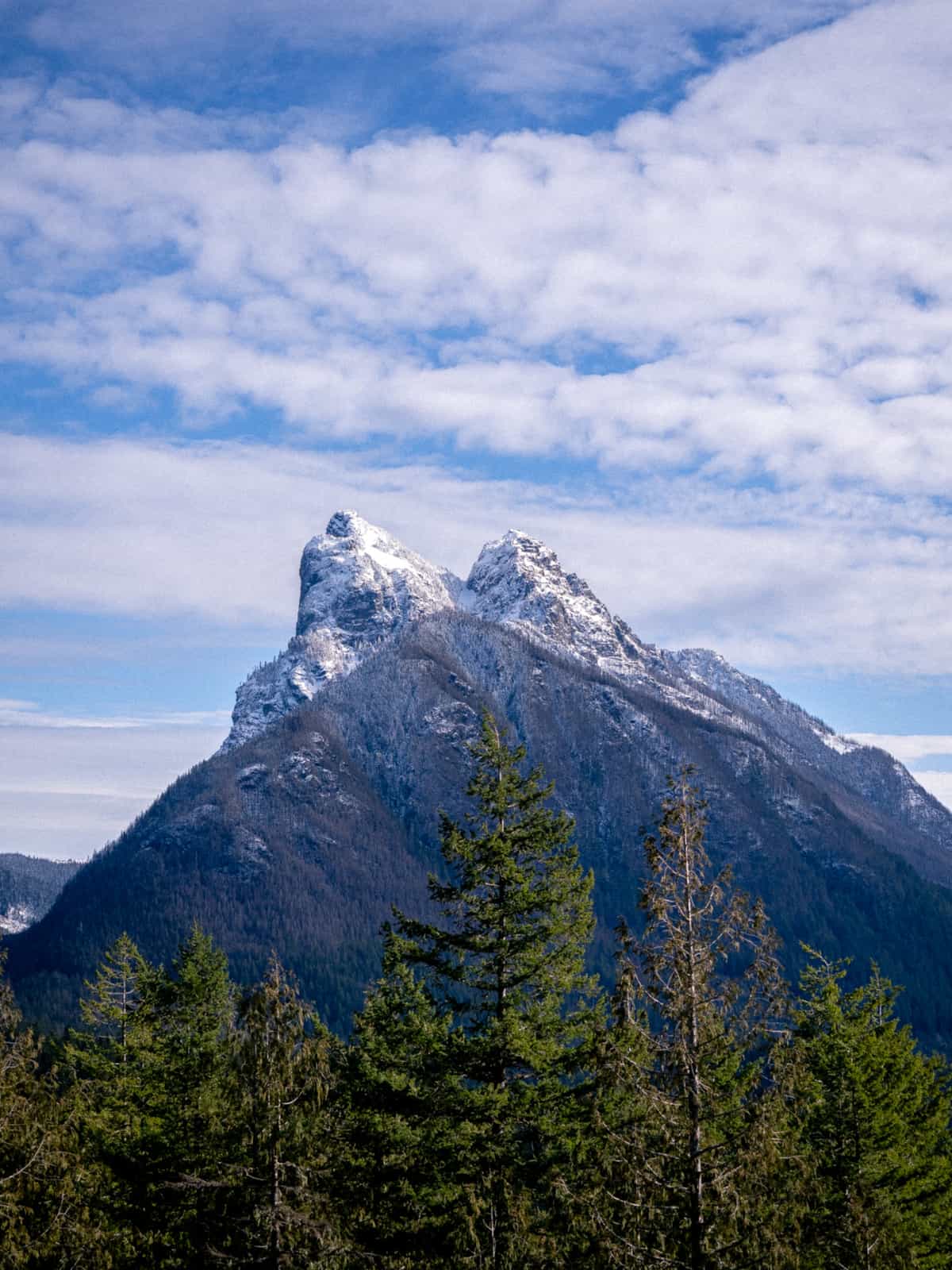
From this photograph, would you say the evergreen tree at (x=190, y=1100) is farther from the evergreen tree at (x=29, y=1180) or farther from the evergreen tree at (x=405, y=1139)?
the evergreen tree at (x=405, y=1139)

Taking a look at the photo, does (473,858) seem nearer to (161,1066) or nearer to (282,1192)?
(282,1192)

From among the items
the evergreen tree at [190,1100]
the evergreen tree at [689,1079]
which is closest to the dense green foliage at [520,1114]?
the evergreen tree at [689,1079]

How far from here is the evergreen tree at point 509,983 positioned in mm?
25531

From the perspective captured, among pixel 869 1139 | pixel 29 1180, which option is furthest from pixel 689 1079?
pixel 869 1139

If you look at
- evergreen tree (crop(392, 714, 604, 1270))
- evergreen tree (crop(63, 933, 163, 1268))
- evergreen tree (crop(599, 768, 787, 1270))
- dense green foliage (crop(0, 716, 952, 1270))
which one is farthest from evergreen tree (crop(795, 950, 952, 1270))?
evergreen tree (crop(63, 933, 163, 1268))

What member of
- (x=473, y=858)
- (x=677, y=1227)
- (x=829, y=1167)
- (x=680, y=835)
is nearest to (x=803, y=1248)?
(x=677, y=1227)

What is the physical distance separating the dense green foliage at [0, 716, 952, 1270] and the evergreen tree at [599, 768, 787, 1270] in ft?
0.19

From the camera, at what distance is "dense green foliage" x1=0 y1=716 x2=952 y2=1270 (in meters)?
19.1

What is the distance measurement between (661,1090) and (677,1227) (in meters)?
2.25

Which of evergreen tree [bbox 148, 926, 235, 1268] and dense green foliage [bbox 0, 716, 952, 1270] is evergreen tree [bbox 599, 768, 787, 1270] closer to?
dense green foliage [bbox 0, 716, 952, 1270]

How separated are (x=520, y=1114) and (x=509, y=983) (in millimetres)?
2994

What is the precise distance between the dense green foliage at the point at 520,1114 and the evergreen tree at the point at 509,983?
8 cm

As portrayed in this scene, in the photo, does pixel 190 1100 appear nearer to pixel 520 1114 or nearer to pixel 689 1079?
pixel 520 1114

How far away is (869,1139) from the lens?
33.1 m
